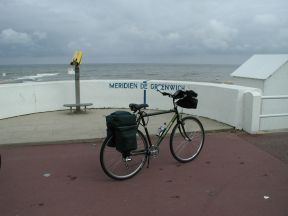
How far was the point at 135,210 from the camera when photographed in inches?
150

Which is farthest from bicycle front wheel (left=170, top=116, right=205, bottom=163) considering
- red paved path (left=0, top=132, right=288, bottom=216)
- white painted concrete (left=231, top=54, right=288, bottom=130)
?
white painted concrete (left=231, top=54, right=288, bottom=130)

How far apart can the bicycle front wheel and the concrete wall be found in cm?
197

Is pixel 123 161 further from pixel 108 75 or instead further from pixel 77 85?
pixel 108 75

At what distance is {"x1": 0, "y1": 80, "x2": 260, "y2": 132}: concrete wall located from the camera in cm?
749

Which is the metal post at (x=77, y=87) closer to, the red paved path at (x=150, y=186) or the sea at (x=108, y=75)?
the sea at (x=108, y=75)

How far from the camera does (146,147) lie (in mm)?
4926

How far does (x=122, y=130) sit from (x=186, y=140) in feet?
4.96

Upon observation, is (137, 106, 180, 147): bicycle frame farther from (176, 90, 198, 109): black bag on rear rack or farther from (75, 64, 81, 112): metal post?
(75, 64, 81, 112): metal post

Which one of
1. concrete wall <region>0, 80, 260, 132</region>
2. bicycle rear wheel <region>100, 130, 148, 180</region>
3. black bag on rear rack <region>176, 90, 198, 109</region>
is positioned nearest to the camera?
bicycle rear wheel <region>100, 130, 148, 180</region>

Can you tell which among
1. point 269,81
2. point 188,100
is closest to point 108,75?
point 269,81

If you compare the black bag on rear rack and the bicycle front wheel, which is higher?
the black bag on rear rack

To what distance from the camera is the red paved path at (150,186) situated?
3.86 metres

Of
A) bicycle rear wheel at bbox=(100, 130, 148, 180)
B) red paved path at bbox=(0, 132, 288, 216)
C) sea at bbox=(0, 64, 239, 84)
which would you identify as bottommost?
sea at bbox=(0, 64, 239, 84)

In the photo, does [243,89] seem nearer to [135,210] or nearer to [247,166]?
[247,166]
